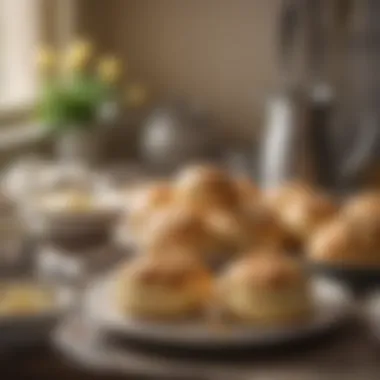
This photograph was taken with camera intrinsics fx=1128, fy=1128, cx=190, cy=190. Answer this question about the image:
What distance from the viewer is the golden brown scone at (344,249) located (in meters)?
1.06

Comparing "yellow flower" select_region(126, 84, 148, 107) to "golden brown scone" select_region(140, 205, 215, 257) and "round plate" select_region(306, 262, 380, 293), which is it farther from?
"round plate" select_region(306, 262, 380, 293)

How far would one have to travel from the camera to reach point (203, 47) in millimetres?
2361

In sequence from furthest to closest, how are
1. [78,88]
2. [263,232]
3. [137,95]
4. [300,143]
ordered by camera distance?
[137,95] < [78,88] < [300,143] < [263,232]

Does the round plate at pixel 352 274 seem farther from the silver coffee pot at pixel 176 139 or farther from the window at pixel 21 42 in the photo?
the window at pixel 21 42

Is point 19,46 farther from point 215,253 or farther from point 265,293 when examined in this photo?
point 265,293

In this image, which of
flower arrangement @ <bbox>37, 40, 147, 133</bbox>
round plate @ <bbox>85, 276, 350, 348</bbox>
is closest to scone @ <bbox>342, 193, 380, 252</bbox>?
round plate @ <bbox>85, 276, 350, 348</bbox>

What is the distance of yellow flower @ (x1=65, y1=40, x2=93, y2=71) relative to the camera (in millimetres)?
2051

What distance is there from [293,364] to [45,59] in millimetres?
1285

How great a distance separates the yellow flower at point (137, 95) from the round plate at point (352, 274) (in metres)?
1.30

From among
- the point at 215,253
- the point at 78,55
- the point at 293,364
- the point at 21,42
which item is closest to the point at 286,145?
the point at 215,253

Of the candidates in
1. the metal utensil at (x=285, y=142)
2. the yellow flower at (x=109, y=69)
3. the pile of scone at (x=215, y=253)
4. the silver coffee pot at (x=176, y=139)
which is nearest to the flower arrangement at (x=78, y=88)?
the yellow flower at (x=109, y=69)

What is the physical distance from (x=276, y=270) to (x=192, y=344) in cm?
11

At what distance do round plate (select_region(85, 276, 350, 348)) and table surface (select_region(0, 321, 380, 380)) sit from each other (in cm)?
2

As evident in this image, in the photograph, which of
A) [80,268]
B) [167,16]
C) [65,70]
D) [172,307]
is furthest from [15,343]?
[167,16]
